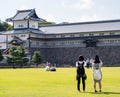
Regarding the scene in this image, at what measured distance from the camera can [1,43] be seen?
242 ft

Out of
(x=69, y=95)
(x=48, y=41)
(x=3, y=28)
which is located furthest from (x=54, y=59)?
(x=69, y=95)

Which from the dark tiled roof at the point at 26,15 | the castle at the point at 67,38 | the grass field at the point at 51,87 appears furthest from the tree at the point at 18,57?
the grass field at the point at 51,87

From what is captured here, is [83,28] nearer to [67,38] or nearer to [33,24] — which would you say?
[67,38]

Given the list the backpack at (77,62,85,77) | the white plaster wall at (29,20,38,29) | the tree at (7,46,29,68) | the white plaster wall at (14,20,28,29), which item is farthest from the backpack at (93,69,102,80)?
the white plaster wall at (29,20,38,29)

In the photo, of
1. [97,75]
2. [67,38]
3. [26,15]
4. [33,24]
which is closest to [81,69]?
[97,75]

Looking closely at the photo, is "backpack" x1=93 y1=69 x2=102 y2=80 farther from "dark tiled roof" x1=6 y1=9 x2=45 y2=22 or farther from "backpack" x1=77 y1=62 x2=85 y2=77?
"dark tiled roof" x1=6 y1=9 x2=45 y2=22

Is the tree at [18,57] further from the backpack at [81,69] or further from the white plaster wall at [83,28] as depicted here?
the backpack at [81,69]

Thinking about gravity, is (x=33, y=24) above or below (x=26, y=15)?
below

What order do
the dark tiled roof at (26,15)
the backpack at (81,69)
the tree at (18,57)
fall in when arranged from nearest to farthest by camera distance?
1. the backpack at (81,69)
2. the tree at (18,57)
3. the dark tiled roof at (26,15)

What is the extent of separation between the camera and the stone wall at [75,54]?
6575 cm

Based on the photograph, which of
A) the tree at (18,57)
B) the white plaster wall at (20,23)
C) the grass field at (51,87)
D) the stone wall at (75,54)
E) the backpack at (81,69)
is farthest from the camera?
the white plaster wall at (20,23)

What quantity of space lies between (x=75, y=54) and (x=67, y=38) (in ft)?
12.7

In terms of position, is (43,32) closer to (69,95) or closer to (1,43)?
(1,43)

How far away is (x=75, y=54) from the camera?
69625 millimetres
